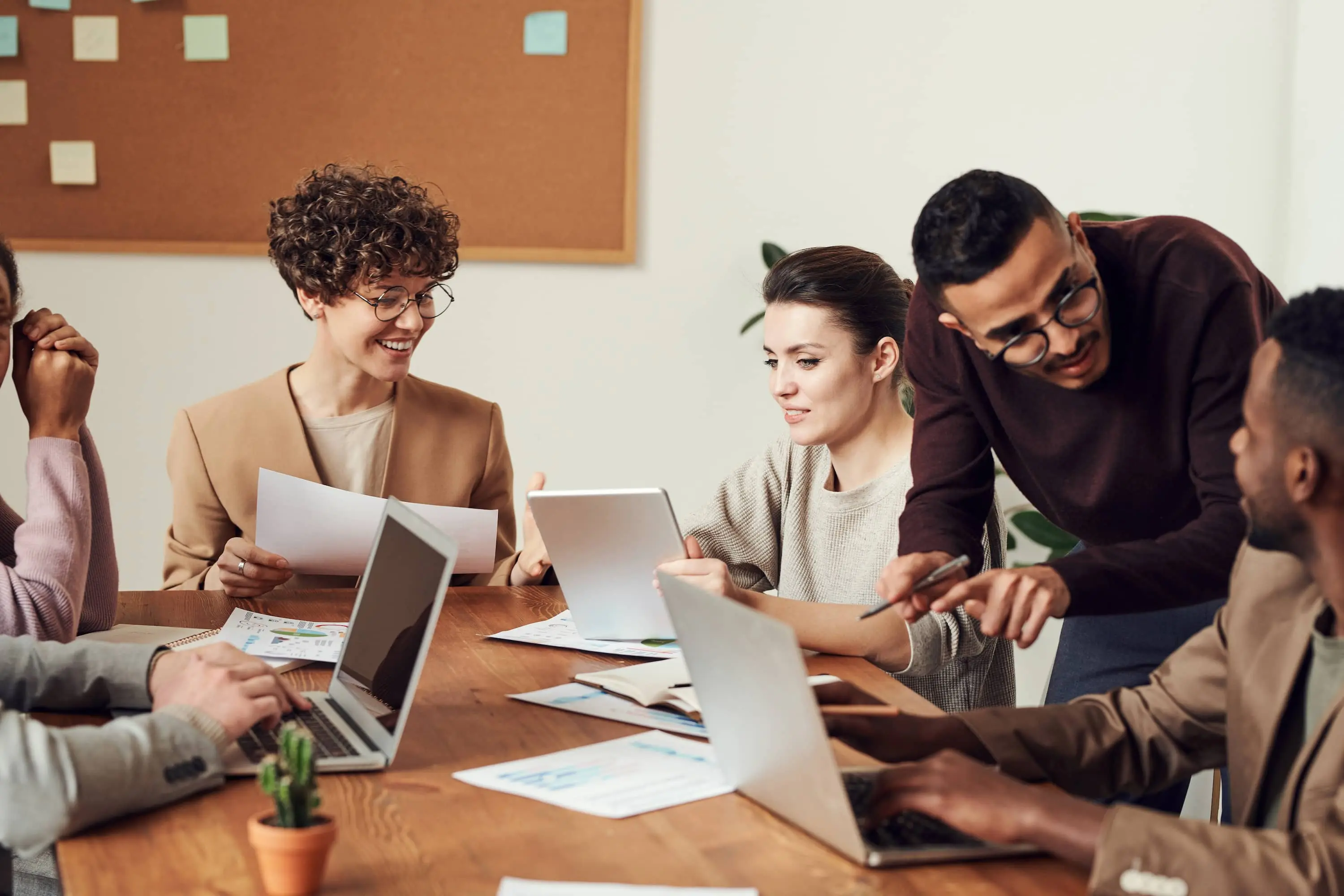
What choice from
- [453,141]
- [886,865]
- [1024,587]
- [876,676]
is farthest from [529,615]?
[453,141]

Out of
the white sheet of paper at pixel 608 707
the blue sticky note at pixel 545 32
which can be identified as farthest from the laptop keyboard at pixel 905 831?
the blue sticky note at pixel 545 32

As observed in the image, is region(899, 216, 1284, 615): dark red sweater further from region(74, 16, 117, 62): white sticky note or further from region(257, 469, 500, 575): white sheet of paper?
region(74, 16, 117, 62): white sticky note

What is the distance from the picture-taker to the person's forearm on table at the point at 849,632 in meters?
1.69

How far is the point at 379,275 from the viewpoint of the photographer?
2.20 metres

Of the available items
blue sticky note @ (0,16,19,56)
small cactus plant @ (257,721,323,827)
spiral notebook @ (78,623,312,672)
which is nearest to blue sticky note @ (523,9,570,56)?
blue sticky note @ (0,16,19,56)

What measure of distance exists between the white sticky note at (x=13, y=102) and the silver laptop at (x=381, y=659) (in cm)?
211

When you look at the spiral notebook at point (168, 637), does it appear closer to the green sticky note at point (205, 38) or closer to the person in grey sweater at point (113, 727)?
the person in grey sweater at point (113, 727)

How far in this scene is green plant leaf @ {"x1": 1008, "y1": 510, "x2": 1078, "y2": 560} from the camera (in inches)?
122

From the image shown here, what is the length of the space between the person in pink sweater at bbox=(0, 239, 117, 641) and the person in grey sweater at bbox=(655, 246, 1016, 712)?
2.84ft

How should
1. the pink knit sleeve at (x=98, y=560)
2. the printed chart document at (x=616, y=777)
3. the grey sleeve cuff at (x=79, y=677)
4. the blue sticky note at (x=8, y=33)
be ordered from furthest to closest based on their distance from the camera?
the blue sticky note at (x=8, y=33), the pink knit sleeve at (x=98, y=560), the grey sleeve cuff at (x=79, y=677), the printed chart document at (x=616, y=777)

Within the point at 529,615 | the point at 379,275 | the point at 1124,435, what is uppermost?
the point at 379,275

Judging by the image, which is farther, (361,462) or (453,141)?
(453,141)

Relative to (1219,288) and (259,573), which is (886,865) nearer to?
(1219,288)

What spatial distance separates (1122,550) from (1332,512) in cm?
48
